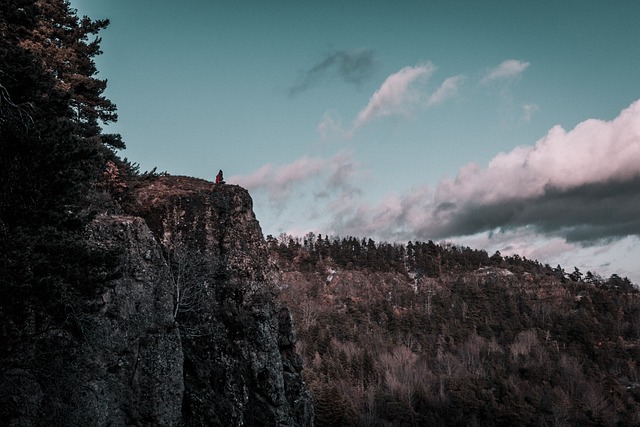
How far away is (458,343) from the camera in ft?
320

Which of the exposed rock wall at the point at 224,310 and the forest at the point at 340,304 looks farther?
the exposed rock wall at the point at 224,310

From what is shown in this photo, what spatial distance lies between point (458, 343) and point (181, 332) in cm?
8482

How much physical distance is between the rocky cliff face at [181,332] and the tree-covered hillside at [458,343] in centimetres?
2783

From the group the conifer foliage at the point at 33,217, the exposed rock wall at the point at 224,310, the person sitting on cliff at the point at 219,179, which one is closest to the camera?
the conifer foliage at the point at 33,217

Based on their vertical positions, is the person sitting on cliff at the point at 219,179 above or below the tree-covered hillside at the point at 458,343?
above

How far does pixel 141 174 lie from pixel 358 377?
52603 millimetres

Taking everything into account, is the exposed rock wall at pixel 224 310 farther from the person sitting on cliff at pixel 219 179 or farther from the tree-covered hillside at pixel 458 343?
the tree-covered hillside at pixel 458 343

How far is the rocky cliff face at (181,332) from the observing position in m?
16.8

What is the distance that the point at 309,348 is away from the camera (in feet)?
245

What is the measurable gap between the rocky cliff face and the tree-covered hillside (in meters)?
27.8

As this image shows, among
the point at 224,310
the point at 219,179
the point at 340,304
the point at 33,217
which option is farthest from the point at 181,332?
the point at 340,304

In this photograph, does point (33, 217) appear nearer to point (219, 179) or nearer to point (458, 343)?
point (219, 179)

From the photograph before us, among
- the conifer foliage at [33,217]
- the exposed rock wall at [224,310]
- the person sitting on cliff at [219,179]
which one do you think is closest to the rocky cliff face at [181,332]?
the exposed rock wall at [224,310]

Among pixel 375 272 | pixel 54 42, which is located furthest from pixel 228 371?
pixel 375 272
